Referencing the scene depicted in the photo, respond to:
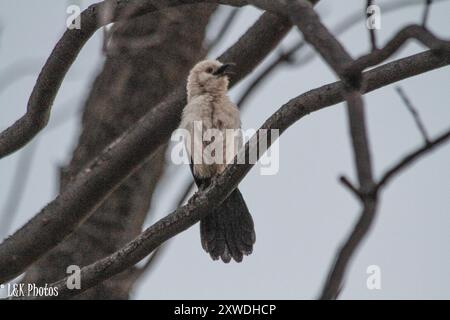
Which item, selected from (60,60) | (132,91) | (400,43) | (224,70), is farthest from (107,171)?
(400,43)

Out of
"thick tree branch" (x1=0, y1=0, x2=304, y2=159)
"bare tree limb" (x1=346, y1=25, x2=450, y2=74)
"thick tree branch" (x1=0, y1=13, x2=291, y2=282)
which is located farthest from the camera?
"thick tree branch" (x1=0, y1=13, x2=291, y2=282)

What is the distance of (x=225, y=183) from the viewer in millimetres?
3516

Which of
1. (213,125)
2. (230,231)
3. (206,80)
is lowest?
(230,231)

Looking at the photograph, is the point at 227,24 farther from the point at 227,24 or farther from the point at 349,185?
the point at 349,185

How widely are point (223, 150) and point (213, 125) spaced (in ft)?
0.52

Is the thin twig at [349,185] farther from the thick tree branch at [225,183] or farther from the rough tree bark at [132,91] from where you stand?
the rough tree bark at [132,91]

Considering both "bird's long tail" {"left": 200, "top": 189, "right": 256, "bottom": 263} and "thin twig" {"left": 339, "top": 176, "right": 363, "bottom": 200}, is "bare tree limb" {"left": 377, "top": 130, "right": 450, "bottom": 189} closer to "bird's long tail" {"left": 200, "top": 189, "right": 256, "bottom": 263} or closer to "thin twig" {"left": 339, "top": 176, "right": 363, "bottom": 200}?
"thin twig" {"left": 339, "top": 176, "right": 363, "bottom": 200}

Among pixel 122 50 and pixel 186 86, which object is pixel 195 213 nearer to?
pixel 186 86

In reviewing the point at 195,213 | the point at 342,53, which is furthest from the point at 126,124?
the point at 342,53

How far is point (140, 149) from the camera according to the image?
14.3 ft

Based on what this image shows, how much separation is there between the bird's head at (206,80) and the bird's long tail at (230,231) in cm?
63

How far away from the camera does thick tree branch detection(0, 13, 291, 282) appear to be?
163 inches

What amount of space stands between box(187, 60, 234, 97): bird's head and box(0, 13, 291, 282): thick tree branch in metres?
0.36

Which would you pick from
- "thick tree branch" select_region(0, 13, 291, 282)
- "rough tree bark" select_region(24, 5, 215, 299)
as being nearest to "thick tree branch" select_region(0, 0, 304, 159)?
"thick tree branch" select_region(0, 13, 291, 282)
